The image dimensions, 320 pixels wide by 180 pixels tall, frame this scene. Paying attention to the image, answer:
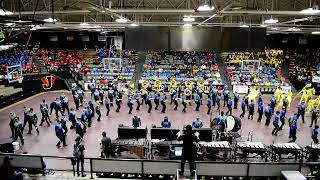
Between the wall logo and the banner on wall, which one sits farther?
the wall logo

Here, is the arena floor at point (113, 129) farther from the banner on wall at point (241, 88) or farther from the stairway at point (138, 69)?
the stairway at point (138, 69)

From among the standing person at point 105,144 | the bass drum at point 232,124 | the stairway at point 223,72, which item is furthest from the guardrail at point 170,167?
the stairway at point 223,72

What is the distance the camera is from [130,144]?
1171cm

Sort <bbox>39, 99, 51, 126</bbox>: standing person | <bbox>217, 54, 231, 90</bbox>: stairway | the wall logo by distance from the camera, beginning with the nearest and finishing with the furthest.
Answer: <bbox>39, 99, 51, 126</bbox>: standing person
the wall logo
<bbox>217, 54, 231, 90</bbox>: stairway

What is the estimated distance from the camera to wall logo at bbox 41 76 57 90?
89.6 feet

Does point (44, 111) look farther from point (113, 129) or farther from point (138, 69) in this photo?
point (138, 69)

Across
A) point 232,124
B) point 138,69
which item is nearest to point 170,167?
point 232,124

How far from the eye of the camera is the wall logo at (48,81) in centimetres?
2730

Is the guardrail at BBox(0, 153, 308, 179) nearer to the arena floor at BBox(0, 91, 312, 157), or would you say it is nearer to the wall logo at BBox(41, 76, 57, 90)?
the arena floor at BBox(0, 91, 312, 157)

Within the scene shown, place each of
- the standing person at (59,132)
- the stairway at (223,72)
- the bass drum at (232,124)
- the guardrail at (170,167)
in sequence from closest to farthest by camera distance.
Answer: the guardrail at (170,167)
the standing person at (59,132)
the bass drum at (232,124)
the stairway at (223,72)

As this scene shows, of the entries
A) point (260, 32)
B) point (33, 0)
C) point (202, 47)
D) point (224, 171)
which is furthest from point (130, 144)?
point (33, 0)

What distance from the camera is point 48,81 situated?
27.6 meters

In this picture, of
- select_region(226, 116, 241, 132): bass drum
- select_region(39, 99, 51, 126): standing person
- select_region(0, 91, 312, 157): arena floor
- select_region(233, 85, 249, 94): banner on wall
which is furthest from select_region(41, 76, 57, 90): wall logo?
select_region(226, 116, 241, 132): bass drum

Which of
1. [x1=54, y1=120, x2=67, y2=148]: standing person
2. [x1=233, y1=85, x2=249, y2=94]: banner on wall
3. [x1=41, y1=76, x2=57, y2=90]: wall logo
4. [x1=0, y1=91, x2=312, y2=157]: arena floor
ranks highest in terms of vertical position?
[x1=41, y1=76, x2=57, y2=90]: wall logo
